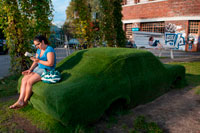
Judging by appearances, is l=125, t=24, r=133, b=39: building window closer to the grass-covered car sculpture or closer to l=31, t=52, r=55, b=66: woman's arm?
the grass-covered car sculpture

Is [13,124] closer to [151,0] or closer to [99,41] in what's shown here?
[99,41]

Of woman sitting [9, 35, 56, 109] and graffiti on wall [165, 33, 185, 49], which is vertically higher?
graffiti on wall [165, 33, 185, 49]

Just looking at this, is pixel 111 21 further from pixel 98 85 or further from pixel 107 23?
pixel 98 85

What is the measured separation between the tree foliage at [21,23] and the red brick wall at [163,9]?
51.1 ft

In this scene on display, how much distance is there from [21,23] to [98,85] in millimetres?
5310

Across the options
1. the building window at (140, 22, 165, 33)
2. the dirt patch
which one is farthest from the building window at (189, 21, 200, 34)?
the dirt patch

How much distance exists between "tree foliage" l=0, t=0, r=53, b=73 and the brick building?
12.3 metres

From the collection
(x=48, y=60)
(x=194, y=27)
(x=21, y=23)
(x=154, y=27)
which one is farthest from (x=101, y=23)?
(x=154, y=27)

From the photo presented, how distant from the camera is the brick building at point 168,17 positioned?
17750 mm

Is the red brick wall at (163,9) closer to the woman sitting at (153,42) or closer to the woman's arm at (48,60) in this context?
the woman sitting at (153,42)

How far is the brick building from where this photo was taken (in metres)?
17.8

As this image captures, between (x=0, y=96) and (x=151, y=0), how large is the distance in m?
20.2

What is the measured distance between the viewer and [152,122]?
3.24 meters

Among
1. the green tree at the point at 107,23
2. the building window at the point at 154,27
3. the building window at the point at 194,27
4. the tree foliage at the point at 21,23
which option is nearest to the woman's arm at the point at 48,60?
the tree foliage at the point at 21,23
